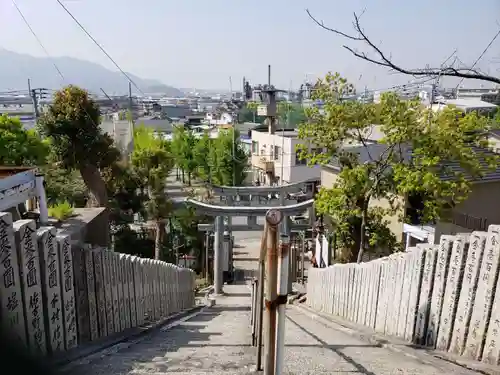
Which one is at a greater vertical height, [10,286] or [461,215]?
[10,286]

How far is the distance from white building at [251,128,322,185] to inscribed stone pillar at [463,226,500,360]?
2341cm

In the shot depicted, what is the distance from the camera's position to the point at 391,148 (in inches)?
365

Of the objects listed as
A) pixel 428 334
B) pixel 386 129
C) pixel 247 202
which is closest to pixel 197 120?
pixel 247 202

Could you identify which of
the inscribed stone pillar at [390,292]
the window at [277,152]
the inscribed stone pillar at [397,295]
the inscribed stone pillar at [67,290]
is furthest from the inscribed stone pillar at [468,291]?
the window at [277,152]

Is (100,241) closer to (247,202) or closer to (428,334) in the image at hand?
(428,334)

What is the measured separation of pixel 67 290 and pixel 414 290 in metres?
3.75

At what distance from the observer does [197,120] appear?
72.1 meters

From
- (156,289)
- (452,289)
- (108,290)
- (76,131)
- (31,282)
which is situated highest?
(76,131)

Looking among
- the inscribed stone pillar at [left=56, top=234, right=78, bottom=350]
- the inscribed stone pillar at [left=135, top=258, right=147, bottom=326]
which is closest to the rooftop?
the inscribed stone pillar at [left=135, top=258, right=147, bottom=326]

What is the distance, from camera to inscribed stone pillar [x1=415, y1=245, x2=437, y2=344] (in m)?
4.95

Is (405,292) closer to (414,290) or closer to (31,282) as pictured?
(414,290)

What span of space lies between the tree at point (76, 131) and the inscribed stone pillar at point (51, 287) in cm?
1113

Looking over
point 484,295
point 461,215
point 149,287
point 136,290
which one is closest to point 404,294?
point 484,295

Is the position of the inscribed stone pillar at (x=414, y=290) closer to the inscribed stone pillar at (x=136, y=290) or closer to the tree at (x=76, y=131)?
the inscribed stone pillar at (x=136, y=290)
